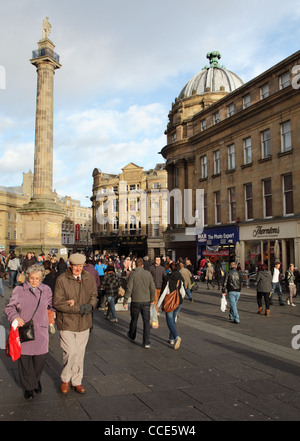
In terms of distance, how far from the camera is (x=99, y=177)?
72000 millimetres

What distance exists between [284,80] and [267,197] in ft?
24.0

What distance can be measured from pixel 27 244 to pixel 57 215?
2.86m

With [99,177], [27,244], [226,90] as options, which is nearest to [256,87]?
[226,90]

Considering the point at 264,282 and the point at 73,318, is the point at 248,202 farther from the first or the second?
the point at 73,318

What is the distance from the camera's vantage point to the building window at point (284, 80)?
23.3 m

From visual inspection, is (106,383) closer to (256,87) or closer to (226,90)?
(256,87)

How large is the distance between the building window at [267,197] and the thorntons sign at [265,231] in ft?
3.17

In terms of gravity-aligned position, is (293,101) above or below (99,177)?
below

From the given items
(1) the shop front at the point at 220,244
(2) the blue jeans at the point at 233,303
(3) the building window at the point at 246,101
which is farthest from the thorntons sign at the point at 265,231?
(2) the blue jeans at the point at 233,303

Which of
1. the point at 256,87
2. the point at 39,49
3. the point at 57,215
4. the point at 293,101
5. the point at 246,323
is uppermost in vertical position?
the point at 39,49

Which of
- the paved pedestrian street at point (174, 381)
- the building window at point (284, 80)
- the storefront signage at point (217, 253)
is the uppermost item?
the building window at point (284, 80)

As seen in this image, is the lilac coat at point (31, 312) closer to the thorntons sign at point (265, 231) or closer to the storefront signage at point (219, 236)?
the thorntons sign at point (265, 231)

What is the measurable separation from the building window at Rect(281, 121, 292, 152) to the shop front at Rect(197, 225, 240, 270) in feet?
22.4

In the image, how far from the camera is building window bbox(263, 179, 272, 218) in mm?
24906
